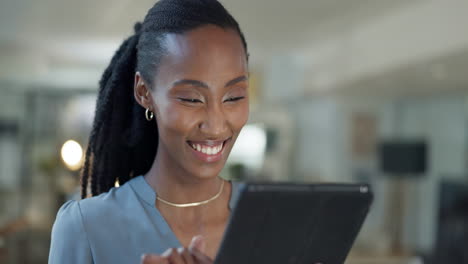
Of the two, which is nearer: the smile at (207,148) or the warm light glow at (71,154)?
the smile at (207,148)

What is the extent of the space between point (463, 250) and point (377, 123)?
23.6ft

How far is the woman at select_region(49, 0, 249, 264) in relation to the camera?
0.91 meters

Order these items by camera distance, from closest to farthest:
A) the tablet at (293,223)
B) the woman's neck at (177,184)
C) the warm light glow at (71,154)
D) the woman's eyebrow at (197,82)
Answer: the tablet at (293,223), the woman's eyebrow at (197,82), the woman's neck at (177,184), the warm light glow at (71,154)

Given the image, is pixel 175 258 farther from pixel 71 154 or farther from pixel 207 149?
pixel 71 154

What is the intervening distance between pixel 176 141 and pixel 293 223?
10.1 inches

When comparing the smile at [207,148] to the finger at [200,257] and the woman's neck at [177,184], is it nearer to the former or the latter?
the woman's neck at [177,184]

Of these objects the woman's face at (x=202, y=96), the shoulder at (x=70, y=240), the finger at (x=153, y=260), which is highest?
the woman's face at (x=202, y=96)

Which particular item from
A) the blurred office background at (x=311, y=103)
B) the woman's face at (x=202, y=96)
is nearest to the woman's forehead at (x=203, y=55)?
the woman's face at (x=202, y=96)

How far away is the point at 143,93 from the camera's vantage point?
1012 millimetres

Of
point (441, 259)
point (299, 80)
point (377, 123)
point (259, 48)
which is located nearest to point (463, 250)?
point (441, 259)

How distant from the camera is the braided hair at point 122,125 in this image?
1.05 meters

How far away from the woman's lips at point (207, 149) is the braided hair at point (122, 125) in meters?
0.15

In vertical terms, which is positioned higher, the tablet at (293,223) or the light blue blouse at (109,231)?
the tablet at (293,223)

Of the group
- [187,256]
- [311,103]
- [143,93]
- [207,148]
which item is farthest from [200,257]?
[311,103]
